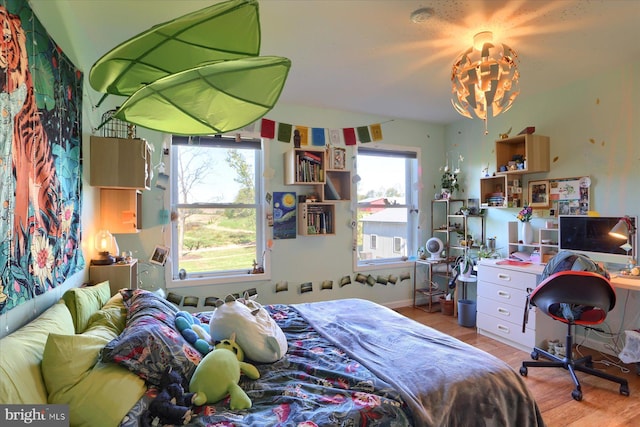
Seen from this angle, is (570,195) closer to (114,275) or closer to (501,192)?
(501,192)

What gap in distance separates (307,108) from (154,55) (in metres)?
2.74

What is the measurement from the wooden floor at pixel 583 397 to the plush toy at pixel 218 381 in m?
1.87

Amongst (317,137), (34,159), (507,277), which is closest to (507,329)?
(507,277)

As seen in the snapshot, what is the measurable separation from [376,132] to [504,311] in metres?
2.32

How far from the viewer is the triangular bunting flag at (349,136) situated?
394cm

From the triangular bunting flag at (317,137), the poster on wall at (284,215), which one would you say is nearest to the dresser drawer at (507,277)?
the poster on wall at (284,215)

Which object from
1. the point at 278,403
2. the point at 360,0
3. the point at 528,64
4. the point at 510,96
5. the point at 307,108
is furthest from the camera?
the point at 307,108

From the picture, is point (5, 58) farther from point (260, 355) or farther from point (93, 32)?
point (260, 355)

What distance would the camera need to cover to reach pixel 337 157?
3871 millimetres

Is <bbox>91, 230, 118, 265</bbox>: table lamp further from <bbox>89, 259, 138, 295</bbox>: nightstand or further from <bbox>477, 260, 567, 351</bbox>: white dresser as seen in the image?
<bbox>477, 260, 567, 351</bbox>: white dresser

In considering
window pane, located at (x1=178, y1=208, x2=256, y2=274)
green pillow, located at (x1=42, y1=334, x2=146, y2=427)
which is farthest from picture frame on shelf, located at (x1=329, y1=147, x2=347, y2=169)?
green pillow, located at (x1=42, y1=334, x2=146, y2=427)

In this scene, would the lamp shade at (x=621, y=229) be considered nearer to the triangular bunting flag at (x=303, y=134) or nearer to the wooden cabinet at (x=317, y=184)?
the wooden cabinet at (x=317, y=184)

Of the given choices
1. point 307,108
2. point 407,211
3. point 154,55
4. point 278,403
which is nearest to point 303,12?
point 154,55

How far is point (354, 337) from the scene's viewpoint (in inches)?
76.5
